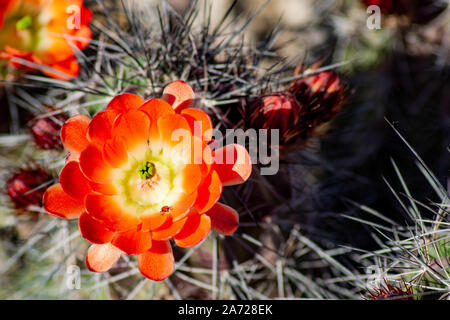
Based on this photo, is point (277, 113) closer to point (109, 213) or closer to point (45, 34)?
point (109, 213)

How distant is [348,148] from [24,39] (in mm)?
1013

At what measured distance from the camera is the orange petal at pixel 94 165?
2.53ft

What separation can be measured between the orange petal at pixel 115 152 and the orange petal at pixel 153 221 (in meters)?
0.12

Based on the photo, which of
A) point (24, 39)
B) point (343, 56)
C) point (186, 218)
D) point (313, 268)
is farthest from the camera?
point (343, 56)

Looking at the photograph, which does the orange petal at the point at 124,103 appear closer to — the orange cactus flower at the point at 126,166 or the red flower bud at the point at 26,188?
the orange cactus flower at the point at 126,166

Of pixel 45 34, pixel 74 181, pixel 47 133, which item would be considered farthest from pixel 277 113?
pixel 45 34

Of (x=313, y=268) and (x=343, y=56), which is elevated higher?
(x=343, y=56)

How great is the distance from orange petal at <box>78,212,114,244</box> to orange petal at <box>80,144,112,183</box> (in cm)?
7

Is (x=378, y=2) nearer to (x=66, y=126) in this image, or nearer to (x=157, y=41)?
(x=157, y=41)

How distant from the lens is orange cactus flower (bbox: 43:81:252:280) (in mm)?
759
